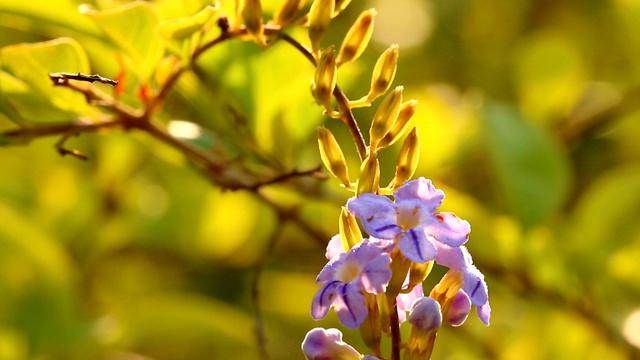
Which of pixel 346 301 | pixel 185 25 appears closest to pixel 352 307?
pixel 346 301

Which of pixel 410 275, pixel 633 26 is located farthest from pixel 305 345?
pixel 633 26

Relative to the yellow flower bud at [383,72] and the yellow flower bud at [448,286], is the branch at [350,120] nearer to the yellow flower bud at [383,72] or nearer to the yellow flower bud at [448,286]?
the yellow flower bud at [383,72]

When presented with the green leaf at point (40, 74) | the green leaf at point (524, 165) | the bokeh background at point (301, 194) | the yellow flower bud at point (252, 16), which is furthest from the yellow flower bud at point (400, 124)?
the green leaf at point (524, 165)

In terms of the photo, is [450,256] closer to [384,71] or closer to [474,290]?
[474,290]

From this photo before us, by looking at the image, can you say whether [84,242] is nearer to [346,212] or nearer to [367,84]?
[367,84]

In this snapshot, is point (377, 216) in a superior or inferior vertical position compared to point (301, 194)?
superior

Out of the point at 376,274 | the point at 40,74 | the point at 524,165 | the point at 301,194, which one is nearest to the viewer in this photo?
the point at 376,274

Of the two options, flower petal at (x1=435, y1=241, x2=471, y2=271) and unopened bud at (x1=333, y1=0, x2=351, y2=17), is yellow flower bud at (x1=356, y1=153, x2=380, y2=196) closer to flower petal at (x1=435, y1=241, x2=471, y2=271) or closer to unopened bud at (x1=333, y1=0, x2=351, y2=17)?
flower petal at (x1=435, y1=241, x2=471, y2=271)

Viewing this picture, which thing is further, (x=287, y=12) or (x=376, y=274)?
(x=287, y=12)
